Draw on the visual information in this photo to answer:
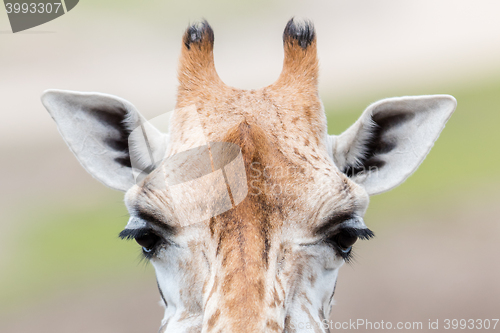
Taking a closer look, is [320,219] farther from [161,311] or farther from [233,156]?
[161,311]

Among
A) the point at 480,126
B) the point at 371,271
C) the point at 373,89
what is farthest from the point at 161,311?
the point at 373,89

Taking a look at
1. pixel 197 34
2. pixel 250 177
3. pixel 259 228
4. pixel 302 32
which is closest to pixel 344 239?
pixel 259 228

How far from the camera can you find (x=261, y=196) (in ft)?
9.62

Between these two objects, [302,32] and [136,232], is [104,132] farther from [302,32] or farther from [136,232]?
[302,32]

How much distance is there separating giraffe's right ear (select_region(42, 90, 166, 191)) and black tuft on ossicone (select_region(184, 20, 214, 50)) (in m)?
0.81

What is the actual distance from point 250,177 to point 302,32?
180 centimetres

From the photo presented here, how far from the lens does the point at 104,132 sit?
13.5 feet

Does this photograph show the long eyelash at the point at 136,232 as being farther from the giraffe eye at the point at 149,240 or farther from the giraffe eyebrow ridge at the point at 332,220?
the giraffe eyebrow ridge at the point at 332,220

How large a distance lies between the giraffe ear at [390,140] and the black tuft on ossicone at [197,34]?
1510 millimetres

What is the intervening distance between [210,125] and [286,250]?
1143mm

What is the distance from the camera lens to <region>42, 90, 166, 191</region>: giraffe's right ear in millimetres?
3928

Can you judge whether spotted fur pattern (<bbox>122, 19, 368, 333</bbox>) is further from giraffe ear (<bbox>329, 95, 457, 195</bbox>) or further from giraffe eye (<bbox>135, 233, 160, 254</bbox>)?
giraffe ear (<bbox>329, 95, 457, 195</bbox>)

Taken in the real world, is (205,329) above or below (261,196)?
below

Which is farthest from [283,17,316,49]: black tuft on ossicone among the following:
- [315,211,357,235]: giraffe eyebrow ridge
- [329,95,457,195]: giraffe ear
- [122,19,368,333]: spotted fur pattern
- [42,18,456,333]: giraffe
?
[315,211,357,235]: giraffe eyebrow ridge
